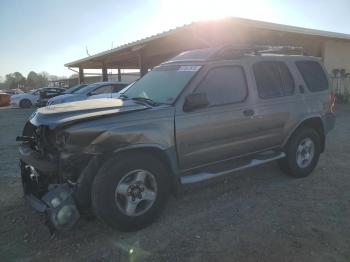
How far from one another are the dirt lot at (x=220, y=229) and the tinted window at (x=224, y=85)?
138 cm

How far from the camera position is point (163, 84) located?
4.77 meters

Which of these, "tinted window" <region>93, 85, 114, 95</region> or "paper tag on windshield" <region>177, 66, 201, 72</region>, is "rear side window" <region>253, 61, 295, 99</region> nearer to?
"paper tag on windshield" <region>177, 66, 201, 72</region>

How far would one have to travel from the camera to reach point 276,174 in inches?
234

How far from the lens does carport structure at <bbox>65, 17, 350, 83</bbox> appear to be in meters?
13.3

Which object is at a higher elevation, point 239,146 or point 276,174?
point 239,146

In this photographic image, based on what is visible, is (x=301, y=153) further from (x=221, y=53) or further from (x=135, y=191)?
(x=135, y=191)

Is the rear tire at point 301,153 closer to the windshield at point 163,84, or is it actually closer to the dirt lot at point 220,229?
the dirt lot at point 220,229

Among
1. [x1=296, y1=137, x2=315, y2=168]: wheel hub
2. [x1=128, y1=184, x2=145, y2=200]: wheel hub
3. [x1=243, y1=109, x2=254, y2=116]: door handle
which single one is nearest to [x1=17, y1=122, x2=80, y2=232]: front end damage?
[x1=128, y1=184, x2=145, y2=200]: wheel hub

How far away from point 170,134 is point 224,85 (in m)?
1.14

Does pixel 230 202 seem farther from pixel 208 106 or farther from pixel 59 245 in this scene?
pixel 59 245

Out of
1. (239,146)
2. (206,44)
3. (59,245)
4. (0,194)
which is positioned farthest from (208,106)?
(206,44)

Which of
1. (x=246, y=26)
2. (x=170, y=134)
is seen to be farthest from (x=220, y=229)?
(x=246, y=26)

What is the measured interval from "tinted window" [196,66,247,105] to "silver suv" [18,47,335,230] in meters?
0.01

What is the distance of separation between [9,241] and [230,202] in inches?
107
